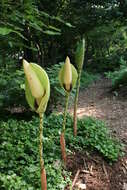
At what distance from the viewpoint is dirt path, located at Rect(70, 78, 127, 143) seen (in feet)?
13.5

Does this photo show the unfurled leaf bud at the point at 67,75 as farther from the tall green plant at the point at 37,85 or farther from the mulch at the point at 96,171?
the mulch at the point at 96,171

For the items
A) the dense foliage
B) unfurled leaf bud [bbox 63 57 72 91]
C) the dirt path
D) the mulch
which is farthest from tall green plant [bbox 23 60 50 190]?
the dirt path

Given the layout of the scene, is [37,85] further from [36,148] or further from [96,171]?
[96,171]

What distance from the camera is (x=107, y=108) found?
5.31m

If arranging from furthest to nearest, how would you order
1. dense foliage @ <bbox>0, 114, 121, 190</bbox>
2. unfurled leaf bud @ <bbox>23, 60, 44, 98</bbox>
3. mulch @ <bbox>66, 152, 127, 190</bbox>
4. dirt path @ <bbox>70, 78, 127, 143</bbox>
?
dirt path @ <bbox>70, 78, 127, 143</bbox>
mulch @ <bbox>66, 152, 127, 190</bbox>
dense foliage @ <bbox>0, 114, 121, 190</bbox>
unfurled leaf bud @ <bbox>23, 60, 44, 98</bbox>

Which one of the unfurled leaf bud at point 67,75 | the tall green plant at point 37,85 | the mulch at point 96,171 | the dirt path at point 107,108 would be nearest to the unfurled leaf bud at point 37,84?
the tall green plant at point 37,85

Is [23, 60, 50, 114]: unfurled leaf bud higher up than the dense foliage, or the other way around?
[23, 60, 50, 114]: unfurled leaf bud

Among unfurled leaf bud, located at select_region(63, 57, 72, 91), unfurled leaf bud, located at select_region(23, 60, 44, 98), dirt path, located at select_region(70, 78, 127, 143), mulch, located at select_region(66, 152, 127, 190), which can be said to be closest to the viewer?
unfurled leaf bud, located at select_region(23, 60, 44, 98)

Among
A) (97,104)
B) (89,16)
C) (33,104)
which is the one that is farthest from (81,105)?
(89,16)

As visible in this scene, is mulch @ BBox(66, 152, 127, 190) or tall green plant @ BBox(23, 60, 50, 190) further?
mulch @ BBox(66, 152, 127, 190)

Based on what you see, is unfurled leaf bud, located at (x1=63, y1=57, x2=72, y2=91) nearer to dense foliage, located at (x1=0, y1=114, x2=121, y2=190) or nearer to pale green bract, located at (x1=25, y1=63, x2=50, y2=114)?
pale green bract, located at (x1=25, y1=63, x2=50, y2=114)

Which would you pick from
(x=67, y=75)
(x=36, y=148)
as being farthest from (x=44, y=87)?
(x=36, y=148)

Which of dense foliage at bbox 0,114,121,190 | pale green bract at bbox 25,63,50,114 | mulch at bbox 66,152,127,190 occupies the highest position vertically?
pale green bract at bbox 25,63,50,114

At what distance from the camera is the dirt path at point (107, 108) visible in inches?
162
